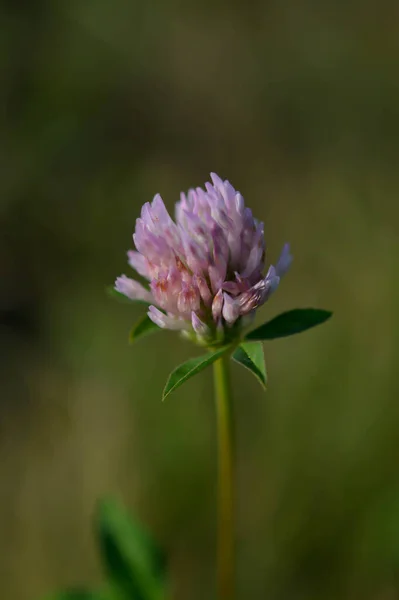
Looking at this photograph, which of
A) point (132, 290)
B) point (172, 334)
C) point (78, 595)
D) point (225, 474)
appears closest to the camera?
point (132, 290)

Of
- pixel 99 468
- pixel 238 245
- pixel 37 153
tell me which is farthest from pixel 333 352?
pixel 37 153

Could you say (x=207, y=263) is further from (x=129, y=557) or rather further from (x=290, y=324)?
(x=129, y=557)

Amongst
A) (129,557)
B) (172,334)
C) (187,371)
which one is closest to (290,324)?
(187,371)

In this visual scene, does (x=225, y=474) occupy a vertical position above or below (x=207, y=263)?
below

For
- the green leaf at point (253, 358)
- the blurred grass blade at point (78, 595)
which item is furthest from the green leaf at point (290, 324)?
the blurred grass blade at point (78, 595)

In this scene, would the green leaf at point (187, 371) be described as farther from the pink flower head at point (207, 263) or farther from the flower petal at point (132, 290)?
the flower petal at point (132, 290)

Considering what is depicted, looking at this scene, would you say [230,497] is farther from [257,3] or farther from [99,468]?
[257,3]
